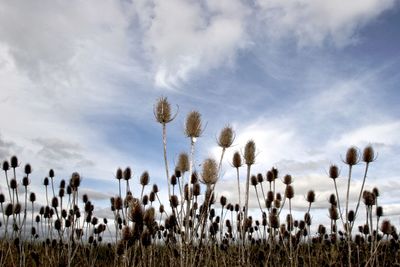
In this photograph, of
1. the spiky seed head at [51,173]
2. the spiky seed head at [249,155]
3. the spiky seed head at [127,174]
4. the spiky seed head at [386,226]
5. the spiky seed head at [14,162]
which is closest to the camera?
the spiky seed head at [249,155]

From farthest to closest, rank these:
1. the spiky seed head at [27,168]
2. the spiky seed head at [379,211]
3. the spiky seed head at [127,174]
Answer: the spiky seed head at [379,211] < the spiky seed head at [27,168] < the spiky seed head at [127,174]

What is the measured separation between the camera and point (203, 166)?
6.66m

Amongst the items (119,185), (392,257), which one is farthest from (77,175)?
(392,257)

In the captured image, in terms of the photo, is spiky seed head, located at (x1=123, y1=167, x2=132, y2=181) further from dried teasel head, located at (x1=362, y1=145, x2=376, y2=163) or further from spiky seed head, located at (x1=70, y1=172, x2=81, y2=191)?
dried teasel head, located at (x1=362, y1=145, x2=376, y2=163)

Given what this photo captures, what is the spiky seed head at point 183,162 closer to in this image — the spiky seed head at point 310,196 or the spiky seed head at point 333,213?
the spiky seed head at point 310,196

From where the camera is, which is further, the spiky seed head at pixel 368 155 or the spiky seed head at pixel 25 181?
the spiky seed head at pixel 25 181

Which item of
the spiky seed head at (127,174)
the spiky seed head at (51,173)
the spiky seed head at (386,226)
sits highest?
the spiky seed head at (51,173)

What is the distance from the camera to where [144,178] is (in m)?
9.53

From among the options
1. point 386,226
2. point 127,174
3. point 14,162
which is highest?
point 14,162

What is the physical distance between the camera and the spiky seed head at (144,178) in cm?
950

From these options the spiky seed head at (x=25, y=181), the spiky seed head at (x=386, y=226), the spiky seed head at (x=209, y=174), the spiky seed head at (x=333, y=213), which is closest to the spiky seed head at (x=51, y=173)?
the spiky seed head at (x=25, y=181)

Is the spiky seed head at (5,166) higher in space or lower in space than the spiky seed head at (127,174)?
higher

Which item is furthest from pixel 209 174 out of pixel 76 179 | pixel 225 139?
pixel 76 179

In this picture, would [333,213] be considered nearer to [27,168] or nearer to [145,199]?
[145,199]
